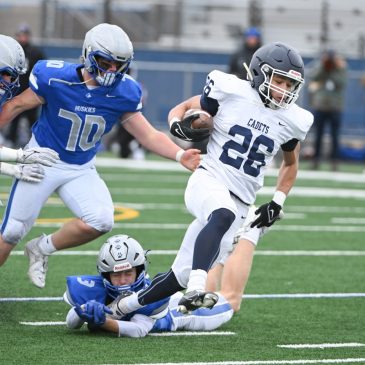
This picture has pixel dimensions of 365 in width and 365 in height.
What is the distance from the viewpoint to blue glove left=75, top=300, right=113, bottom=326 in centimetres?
537

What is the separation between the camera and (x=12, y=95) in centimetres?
607

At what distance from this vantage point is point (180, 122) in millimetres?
5660

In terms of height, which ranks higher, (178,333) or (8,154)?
(8,154)

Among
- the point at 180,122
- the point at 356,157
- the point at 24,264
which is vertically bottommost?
the point at 356,157

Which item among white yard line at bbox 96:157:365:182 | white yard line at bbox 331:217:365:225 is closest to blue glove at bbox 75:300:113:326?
white yard line at bbox 331:217:365:225

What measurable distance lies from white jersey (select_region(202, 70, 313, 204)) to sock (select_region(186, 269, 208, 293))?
2.11 ft

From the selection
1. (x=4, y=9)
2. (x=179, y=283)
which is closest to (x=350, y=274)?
(x=179, y=283)

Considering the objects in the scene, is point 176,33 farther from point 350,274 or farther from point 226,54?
point 350,274

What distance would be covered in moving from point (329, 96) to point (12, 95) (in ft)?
33.1

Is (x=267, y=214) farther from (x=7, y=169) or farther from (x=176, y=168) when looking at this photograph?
(x=176, y=168)

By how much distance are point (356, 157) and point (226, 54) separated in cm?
298

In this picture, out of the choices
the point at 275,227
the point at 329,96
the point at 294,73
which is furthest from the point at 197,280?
the point at 329,96

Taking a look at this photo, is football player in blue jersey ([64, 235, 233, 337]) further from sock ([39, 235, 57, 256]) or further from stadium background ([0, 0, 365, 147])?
stadium background ([0, 0, 365, 147])

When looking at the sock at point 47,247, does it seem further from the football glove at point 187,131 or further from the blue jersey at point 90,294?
the football glove at point 187,131
